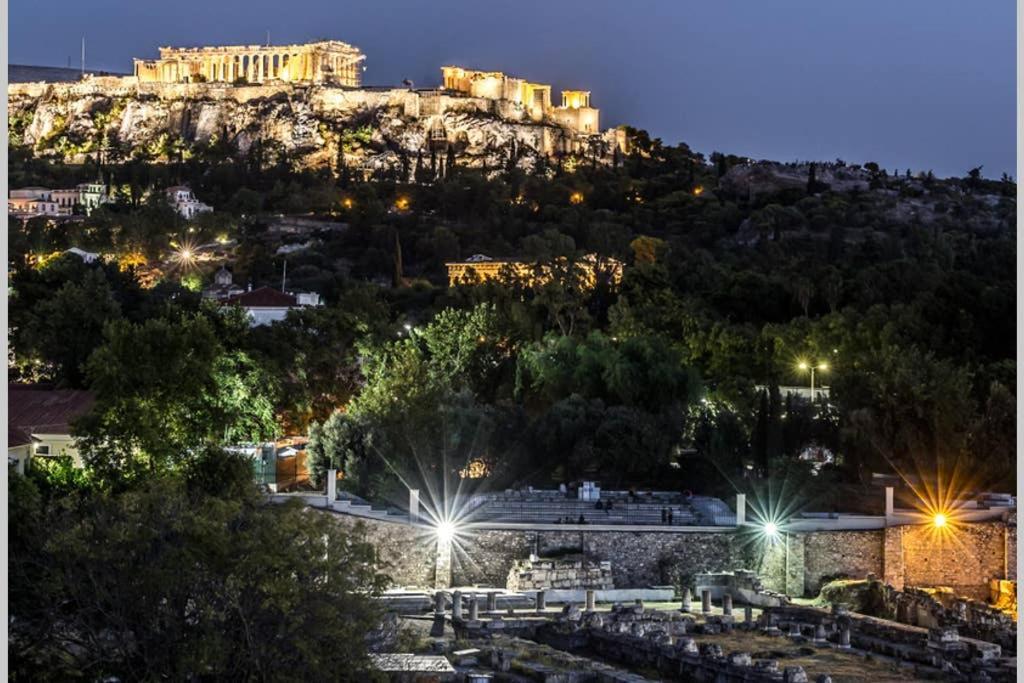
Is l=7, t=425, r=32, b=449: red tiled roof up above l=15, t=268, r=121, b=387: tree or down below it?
below

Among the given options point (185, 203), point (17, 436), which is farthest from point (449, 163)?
point (17, 436)

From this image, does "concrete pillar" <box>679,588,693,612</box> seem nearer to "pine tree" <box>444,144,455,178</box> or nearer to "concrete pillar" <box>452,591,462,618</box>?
"concrete pillar" <box>452,591,462,618</box>

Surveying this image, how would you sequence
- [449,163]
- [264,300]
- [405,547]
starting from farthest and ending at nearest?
[449,163], [264,300], [405,547]

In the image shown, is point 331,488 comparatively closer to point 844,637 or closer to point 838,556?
point 838,556

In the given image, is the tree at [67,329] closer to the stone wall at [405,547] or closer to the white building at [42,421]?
the white building at [42,421]

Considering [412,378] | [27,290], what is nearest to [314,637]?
[412,378]

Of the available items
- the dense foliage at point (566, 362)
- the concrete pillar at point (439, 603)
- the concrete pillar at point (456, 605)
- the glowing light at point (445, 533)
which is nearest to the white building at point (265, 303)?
the dense foliage at point (566, 362)

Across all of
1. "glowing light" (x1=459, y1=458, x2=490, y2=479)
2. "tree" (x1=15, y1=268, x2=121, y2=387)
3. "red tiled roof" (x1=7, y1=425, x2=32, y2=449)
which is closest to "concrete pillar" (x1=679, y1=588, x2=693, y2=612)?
"glowing light" (x1=459, y1=458, x2=490, y2=479)
